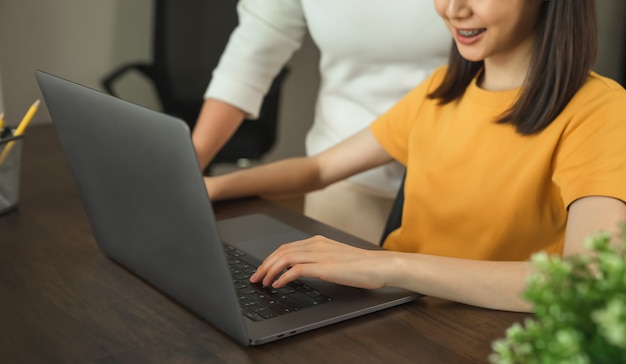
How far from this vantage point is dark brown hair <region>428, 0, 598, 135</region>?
1.21 meters

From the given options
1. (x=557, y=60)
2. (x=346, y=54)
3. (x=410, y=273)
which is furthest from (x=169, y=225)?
(x=346, y=54)

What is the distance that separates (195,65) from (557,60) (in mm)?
1931

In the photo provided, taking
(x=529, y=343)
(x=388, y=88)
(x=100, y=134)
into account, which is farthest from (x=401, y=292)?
(x=388, y=88)

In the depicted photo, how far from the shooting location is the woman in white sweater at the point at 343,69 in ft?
5.28

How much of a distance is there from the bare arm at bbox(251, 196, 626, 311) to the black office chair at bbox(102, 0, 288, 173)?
192 cm

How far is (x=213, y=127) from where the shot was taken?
5.42 ft

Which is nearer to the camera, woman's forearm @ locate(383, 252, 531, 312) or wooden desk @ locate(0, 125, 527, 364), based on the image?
wooden desk @ locate(0, 125, 527, 364)

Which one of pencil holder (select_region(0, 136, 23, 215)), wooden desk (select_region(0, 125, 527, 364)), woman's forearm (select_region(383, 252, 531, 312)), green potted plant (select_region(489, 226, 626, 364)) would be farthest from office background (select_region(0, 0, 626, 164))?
green potted plant (select_region(489, 226, 626, 364))

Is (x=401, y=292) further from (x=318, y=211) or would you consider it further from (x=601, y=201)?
(x=318, y=211)

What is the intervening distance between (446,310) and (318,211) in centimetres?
78

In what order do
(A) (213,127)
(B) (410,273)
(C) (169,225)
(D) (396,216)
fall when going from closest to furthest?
(C) (169,225), (B) (410,273), (D) (396,216), (A) (213,127)

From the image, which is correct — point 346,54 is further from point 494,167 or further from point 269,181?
point 494,167

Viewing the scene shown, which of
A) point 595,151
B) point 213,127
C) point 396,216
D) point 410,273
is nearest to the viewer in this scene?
point 410,273

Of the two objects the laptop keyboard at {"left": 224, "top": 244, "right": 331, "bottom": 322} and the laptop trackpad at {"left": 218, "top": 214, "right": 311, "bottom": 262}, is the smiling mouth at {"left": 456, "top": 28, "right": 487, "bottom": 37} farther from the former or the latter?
the laptop keyboard at {"left": 224, "top": 244, "right": 331, "bottom": 322}
